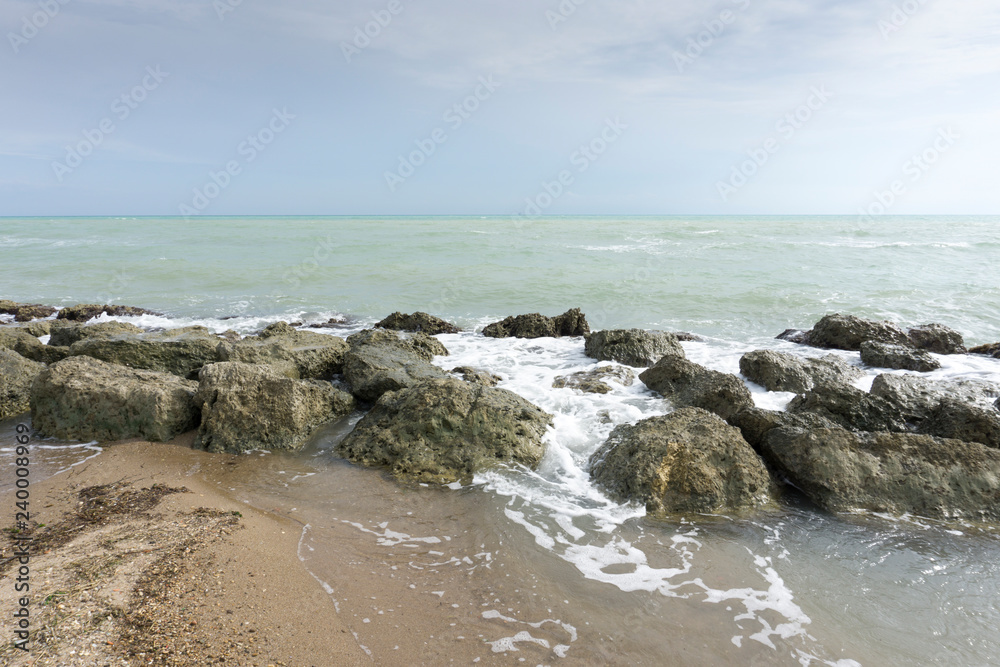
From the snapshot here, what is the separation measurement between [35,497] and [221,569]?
2.17 meters

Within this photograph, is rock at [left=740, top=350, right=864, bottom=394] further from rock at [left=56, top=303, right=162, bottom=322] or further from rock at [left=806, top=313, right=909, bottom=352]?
rock at [left=56, top=303, right=162, bottom=322]

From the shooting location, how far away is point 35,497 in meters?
4.25

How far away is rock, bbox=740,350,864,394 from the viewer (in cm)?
737

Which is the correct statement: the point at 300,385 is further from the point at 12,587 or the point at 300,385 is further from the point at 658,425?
the point at 658,425

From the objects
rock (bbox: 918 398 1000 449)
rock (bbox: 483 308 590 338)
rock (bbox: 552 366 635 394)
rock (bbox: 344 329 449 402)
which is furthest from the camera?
rock (bbox: 483 308 590 338)

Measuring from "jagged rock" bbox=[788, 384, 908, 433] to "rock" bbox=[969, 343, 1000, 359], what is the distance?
5537 millimetres

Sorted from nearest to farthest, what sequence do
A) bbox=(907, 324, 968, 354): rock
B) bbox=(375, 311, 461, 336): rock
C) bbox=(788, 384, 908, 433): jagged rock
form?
bbox=(788, 384, 908, 433): jagged rock, bbox=(907, 324, 968, 354): rock, bbox=(375, 311, 461, 336): rock

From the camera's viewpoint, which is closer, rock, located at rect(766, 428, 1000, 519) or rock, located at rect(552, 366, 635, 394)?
rock, located at rect(766, 428, 1000, 519)

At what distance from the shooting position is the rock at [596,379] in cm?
729

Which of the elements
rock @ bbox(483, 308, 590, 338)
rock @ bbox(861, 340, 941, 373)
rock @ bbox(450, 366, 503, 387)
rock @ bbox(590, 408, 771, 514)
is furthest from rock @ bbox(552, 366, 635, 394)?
rock @ bbox(861, 340, 941, 373)

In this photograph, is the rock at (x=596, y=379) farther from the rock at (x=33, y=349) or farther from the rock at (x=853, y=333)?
the rock at (x=33, y=349)

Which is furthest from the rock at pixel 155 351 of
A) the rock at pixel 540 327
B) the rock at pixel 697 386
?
the rock at pixel 697 386

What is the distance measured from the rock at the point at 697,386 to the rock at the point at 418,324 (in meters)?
4.93

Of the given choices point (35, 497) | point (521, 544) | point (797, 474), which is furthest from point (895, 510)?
point (35, 497)
